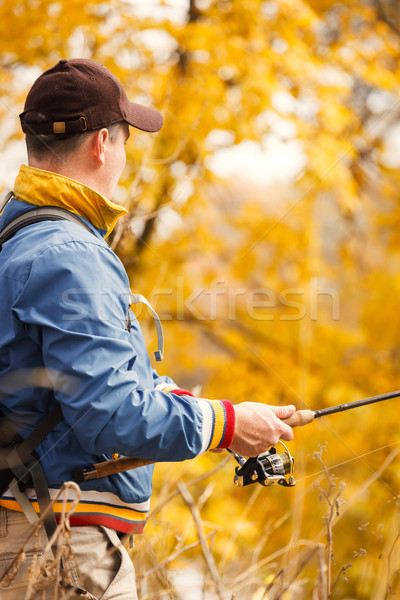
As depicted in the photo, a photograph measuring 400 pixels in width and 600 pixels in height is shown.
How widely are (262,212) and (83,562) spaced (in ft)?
13.0

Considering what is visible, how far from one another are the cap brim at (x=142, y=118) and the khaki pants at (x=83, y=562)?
1055mm

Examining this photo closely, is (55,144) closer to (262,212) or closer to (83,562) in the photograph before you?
(83,562)

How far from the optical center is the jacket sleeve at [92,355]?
1207 millimetres

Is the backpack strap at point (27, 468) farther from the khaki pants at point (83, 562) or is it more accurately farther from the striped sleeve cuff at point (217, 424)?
the striped sleeve cuff at point (217, 424)

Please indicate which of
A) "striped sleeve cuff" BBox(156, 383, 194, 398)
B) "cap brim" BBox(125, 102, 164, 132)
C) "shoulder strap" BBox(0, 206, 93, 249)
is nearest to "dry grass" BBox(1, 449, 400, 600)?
"striped sleeve cuff" BBox(156, 383, 194, 398)

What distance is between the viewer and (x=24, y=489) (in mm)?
1333

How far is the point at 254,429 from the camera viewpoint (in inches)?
57.6

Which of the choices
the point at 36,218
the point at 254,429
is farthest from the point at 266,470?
the point at 36,218

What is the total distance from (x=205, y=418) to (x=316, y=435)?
3.52 metres

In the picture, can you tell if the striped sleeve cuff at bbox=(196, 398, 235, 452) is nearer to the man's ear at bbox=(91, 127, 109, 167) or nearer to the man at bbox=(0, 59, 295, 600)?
the man at bbox=(0, 59, 295, 600)

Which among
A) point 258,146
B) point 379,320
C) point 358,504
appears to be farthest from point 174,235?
point 358,504

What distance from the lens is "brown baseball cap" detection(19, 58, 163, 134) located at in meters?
1.52

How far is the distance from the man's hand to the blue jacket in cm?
5

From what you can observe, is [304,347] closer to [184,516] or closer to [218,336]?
[218,336]
